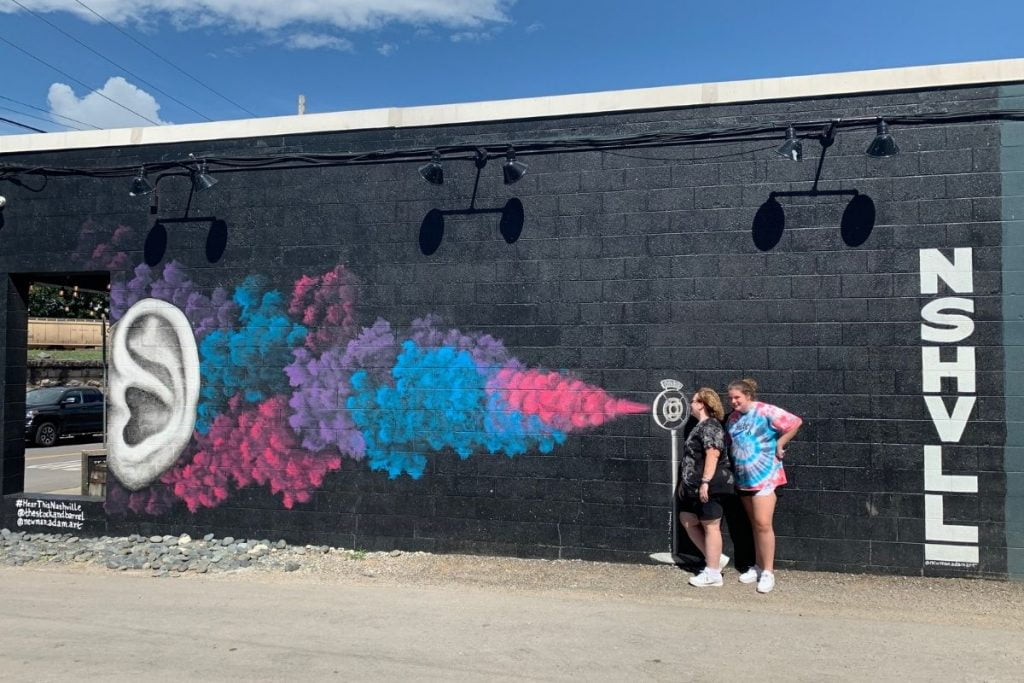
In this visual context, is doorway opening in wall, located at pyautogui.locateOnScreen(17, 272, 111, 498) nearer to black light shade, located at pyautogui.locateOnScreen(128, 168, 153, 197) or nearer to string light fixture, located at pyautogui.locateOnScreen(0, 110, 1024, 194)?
black light shade, located at pyautogui.locateOnScreen(128, 168, 153, 197)

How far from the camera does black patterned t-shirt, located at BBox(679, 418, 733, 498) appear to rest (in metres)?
6.38

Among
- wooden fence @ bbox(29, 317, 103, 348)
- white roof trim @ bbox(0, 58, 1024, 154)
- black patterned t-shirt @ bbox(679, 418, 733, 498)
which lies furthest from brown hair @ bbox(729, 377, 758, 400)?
wooden fence @ bbox(29, 317, 103, 348)

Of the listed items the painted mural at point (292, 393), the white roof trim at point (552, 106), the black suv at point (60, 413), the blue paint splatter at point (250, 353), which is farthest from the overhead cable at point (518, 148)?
the black suv at point (60, 413)

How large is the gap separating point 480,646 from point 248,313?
4.38 m

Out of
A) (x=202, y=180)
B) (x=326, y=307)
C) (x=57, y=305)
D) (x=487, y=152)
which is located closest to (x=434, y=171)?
(x=487, y=152)

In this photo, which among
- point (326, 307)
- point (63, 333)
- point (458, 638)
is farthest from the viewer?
point (63, 333)

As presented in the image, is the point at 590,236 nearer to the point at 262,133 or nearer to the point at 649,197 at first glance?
the point at 649,197

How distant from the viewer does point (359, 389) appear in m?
7.67

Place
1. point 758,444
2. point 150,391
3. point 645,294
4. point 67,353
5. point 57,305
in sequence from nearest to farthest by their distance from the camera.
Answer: point 758,444 → point 645,294 → point 150,391 → point 67,353 → point 57,305

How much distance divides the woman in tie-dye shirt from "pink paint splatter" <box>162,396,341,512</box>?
3.76 metres

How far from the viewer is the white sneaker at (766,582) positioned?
20.4 feet

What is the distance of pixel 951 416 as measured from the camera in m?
6.42

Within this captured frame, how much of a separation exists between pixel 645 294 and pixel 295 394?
11.6 feet

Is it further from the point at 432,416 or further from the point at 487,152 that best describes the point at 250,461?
the point at 487,152
